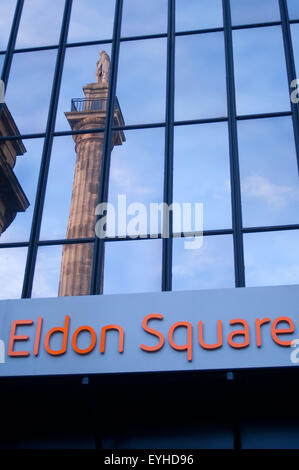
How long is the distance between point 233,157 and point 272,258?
92.3 inches

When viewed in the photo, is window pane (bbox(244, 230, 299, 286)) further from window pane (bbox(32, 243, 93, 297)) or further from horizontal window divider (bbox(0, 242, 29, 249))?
horizontal window divider (bbox(0, 242, 29, 249))

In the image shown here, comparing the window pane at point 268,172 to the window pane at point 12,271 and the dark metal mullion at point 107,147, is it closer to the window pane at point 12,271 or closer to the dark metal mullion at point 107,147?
the dark metal mullion at point 107,147

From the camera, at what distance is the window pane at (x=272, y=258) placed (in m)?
11.7

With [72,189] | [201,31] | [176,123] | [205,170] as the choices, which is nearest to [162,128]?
[176,123]

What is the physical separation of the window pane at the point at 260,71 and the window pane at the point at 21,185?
14.9 ft

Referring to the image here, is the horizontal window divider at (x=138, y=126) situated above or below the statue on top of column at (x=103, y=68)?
below

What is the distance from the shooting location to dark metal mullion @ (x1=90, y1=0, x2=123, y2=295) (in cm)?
1202

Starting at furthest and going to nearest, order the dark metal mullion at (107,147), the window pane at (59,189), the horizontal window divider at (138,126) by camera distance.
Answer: the horizontal window divider at (138,126), the window pane at (59,189), the dark metal mullion at (107,147)

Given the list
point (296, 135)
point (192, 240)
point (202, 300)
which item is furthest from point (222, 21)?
point (202, 300)

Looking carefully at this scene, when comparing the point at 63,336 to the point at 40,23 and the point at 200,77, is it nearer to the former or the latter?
the point at 200,77

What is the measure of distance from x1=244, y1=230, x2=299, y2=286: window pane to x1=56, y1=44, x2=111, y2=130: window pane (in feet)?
14.9

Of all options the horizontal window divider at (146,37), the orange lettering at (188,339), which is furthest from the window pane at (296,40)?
the orange lettering at (188,339)

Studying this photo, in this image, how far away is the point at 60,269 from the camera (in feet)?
40.4

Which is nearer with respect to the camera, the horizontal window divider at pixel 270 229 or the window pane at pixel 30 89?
the horizontal window divider at pixel 270 229
